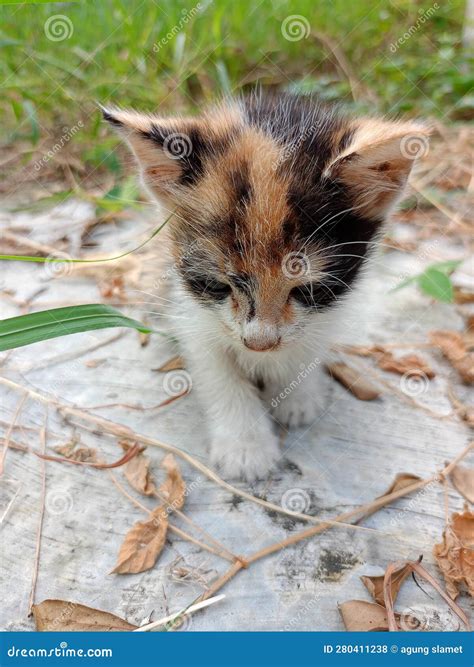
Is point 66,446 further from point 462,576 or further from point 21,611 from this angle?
point 462,576

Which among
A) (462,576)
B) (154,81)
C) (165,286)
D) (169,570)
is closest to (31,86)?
(154,81)

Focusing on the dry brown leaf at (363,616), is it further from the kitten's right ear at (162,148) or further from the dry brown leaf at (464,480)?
the kitten's right ear at (162,148)

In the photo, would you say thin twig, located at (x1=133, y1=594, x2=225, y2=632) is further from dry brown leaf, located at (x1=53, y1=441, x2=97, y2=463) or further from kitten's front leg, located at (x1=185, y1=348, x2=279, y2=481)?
dry brown leaf, located at (x1=53, y1=441, x2=97, y2=463)

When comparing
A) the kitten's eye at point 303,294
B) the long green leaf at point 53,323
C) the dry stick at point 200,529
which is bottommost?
the dry stick at point 200,529

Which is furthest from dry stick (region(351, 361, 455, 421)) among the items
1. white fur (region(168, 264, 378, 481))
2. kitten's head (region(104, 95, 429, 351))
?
kitten's head (region(104, 95, 429, 351))

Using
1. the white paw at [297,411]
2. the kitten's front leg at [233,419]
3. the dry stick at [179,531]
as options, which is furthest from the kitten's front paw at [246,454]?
the dry stick at [179,531]

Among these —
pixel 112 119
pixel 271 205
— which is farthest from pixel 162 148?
pixel 271 205

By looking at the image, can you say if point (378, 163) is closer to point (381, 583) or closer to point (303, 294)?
point (303, 294)
